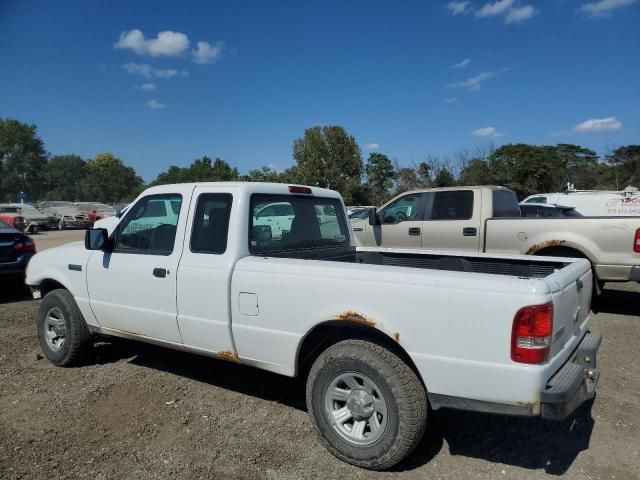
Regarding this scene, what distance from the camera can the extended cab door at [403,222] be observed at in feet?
28.0

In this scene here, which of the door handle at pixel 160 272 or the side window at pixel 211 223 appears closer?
the side window at pixel 211 223

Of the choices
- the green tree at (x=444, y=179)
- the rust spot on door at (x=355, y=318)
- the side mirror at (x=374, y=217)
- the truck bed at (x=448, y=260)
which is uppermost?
the green tree at (x=444, y=179)

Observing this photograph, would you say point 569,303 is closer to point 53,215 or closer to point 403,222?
point 403,222

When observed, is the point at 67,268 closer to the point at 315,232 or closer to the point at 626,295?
the point at 315,232

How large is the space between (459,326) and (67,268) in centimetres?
386

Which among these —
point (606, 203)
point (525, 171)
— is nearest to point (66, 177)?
point (525, 171)

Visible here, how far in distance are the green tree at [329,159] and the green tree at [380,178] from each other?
2.89 meters

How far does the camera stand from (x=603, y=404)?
4.16 meters

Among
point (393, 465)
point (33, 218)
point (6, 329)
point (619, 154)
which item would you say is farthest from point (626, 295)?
point (619, 154)

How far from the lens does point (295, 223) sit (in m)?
4.43

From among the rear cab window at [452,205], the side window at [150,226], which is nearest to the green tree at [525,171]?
the rear cab window at [452,205]

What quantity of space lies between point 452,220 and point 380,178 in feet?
131

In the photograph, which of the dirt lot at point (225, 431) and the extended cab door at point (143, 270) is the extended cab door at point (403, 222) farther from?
the extended cab door at point (143, 270)

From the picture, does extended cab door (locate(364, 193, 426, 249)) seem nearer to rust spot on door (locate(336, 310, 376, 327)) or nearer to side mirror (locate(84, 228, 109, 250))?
side mirror (locate(84, 228, 109, 250))
